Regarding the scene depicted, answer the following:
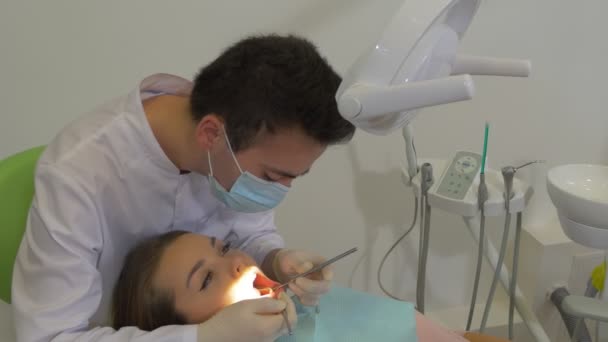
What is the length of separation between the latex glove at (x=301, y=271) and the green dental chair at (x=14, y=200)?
2.02 feet

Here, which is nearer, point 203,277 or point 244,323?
point 244,323

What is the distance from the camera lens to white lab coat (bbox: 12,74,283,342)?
1.08 meters

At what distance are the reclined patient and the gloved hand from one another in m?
0.10

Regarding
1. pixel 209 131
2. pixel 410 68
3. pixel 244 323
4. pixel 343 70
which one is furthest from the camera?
pixel 343 70

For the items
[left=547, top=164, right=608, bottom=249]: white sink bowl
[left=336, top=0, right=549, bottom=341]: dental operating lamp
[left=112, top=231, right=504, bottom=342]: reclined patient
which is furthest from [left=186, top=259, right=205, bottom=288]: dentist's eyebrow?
[left=547, top=164, right=608, bottom=249]: white sink bowl

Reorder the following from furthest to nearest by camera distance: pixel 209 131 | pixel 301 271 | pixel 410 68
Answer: pixel 301 271
pixel 209 131
pixel 410 68

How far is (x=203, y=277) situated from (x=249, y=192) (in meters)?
0.22

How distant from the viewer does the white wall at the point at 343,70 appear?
1555mm

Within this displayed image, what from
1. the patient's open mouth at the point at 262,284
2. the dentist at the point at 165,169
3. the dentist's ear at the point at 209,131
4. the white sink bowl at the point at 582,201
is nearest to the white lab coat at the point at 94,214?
the dentist at the point at 165,169

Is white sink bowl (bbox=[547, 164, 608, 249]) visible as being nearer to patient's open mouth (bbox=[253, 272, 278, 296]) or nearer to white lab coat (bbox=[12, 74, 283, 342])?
patient's open mouth (bbox=[253, 272, 278, 296])

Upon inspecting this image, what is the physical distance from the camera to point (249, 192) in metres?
1.25

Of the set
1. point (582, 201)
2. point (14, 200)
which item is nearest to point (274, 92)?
point (14, 200)

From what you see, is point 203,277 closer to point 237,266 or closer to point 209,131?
point 237,266

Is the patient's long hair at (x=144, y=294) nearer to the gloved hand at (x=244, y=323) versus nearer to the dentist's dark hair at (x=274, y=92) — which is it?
the gloved hand at (x=244, y=323)
